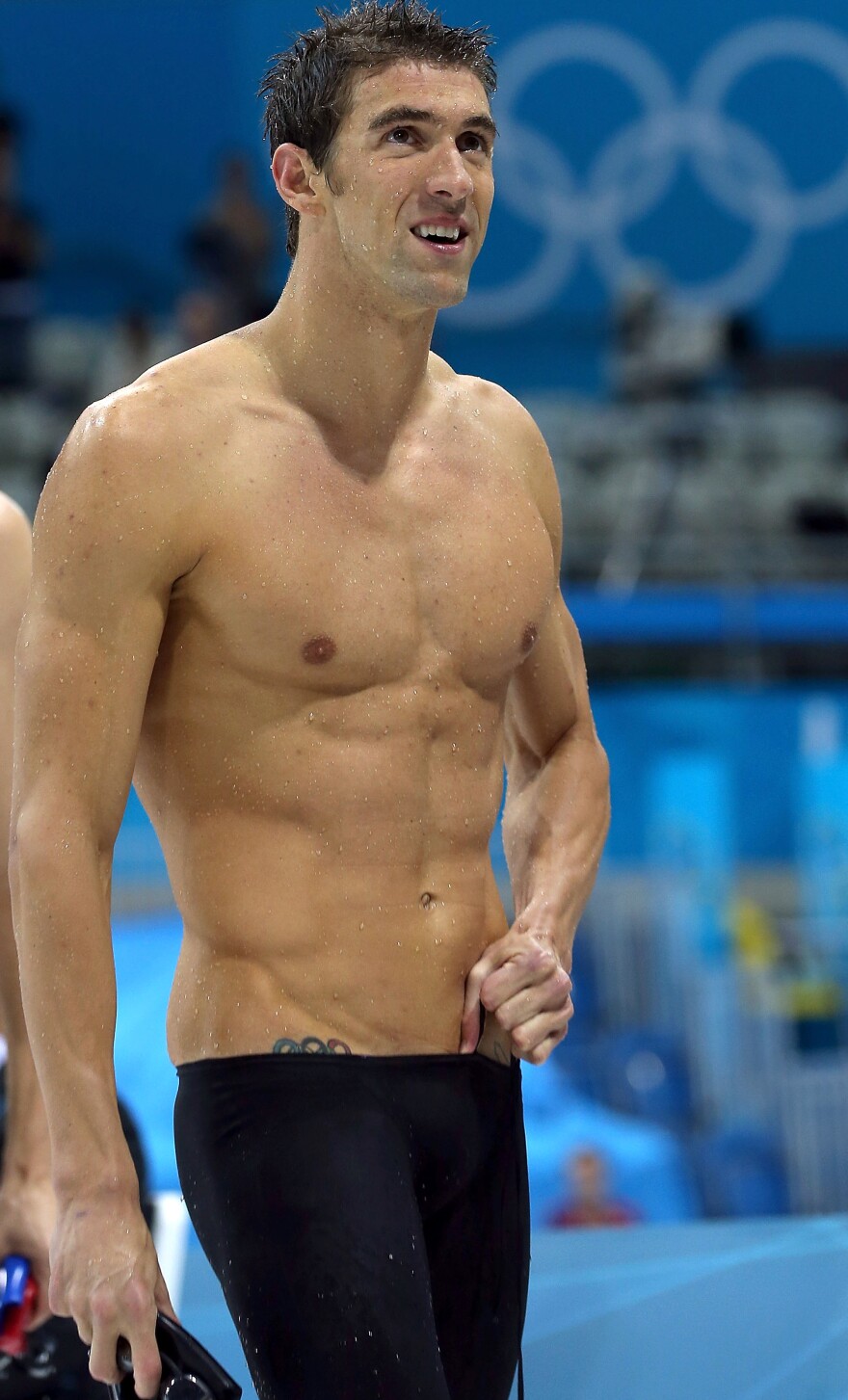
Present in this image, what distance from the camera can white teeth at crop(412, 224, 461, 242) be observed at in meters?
1.78

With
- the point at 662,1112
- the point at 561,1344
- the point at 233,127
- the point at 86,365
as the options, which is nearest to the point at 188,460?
the point at 561,1344

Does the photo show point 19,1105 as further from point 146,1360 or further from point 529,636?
point 529,636

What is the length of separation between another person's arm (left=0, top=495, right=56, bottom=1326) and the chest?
51 cm

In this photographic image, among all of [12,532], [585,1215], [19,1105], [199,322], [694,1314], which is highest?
[199,322]

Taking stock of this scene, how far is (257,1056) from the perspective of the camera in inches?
69.2

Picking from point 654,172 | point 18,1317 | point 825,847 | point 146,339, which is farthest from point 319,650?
point 654,172

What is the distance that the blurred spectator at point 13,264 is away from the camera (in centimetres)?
872

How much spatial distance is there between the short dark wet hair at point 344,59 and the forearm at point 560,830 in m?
0.77

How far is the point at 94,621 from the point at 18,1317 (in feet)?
2.75

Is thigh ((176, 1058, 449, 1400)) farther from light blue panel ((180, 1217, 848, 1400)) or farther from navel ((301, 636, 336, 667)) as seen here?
light blue panel ((180, 1217, 848, 1400))

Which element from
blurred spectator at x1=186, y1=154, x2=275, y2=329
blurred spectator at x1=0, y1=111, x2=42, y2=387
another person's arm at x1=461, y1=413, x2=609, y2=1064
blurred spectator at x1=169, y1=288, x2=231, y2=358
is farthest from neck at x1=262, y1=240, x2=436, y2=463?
blurred spectator at x1=186, y1=154, x2=275, y2=329

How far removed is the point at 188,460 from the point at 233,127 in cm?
952

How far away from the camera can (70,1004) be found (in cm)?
167

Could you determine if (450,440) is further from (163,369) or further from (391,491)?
(163,369)
